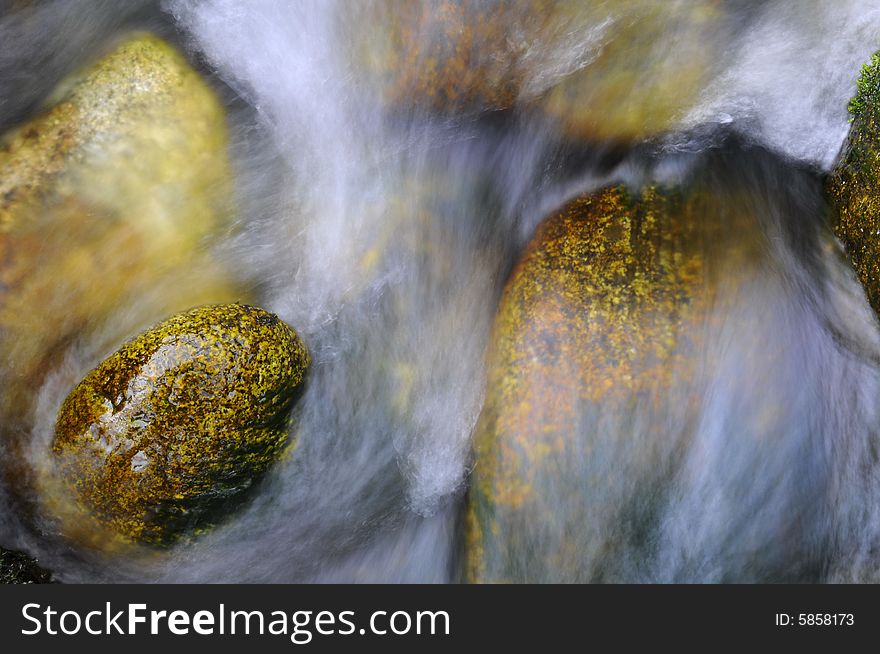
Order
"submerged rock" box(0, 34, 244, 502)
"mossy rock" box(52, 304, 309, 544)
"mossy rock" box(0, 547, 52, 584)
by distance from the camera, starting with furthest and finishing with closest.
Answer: "submerged rock" box(0, 34, 244, 502)
"mossy rock" box(0, 547, 52, 584)
"mossy rock" box(52, 304, 309, 544)

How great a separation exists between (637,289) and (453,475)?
174 centimetres

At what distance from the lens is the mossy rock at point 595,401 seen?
4.43 metres

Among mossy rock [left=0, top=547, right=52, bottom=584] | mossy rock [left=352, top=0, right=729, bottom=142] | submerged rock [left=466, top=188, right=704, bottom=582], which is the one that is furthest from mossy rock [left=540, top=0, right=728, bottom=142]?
mossy rock [left=0, top=547, right=52, bottom=584]

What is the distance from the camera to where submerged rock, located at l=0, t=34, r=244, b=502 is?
4.83 meters

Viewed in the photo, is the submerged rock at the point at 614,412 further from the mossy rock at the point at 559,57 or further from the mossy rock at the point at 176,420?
the mossy rock at the point at 176,420

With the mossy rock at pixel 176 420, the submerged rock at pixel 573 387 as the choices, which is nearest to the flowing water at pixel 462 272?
the submerged rock at pixel 573 387

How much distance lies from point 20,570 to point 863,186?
6.04 m

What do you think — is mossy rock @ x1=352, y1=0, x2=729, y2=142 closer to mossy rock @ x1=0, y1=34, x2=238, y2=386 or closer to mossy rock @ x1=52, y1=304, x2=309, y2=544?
mossy rock @ x1=0, y1=34, x2=238, y2=386

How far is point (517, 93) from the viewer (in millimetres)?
5105

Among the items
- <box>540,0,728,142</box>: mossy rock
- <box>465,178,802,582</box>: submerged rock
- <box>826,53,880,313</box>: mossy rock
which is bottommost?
<box>465,178,802,582</box>: submerged rock

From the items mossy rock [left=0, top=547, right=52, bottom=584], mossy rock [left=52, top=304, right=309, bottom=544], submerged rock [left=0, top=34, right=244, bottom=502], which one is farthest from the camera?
submerged rock [left=0, top=34, right=244, bottom=502]

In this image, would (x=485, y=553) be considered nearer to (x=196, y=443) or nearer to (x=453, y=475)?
(x=453, y=475)

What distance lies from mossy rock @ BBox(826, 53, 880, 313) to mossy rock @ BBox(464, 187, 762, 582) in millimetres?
690

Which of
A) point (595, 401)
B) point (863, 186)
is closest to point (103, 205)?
point (595, 401)
